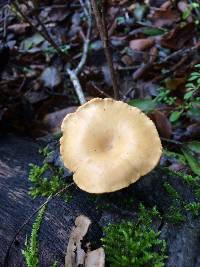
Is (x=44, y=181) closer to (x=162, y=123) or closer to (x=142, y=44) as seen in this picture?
(x=162, y=123)

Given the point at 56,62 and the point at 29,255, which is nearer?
the point at 29,255

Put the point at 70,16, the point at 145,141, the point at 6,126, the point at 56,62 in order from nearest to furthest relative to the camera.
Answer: the point at 145,141
the point at 6,126
the point at 56,62
the point at 70,16

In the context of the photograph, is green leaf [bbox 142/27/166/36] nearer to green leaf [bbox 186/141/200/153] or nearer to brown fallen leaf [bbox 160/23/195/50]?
brown fallen leaf [bbox 160/23/195/50]


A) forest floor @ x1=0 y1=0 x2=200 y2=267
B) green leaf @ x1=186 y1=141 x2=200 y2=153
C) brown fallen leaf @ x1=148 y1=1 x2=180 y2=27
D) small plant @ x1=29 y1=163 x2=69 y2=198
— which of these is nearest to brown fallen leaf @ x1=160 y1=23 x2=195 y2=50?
forest floor @ x1=0 y1=0 x2=200 y2=267

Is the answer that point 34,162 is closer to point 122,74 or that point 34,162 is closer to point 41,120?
point 41,120

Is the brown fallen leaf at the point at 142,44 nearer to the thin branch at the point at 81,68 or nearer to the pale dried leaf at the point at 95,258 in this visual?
the thin branch at the point at 81,68

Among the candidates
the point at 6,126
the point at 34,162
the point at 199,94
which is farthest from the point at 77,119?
the point at 199,94

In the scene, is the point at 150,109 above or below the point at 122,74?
above
